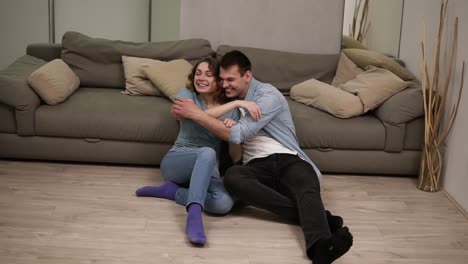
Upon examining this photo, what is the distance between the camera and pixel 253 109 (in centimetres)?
372

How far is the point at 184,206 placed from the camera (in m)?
3.86

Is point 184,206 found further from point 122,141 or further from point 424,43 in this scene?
point 424,43

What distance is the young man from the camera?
140 inches

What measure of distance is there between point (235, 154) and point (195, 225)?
2.23ft

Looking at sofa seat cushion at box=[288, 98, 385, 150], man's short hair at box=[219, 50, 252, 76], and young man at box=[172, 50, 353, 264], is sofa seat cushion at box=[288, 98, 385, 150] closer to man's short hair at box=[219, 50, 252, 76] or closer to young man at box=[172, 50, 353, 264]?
young man at box=[172, 50, 353, 264]

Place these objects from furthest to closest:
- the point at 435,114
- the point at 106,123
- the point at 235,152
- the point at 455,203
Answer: the point at 106,123
the point at 435,114
the point at 455,203
the point at 235,152

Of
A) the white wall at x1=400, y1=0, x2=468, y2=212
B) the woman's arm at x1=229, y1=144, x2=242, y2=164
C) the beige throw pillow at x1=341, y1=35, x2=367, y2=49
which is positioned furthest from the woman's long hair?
the beige throw pillow at x1=341, y1=35, x2=367, y2=49

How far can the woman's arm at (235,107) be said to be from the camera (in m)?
3.72

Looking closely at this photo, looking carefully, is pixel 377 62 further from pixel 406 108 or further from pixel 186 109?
pixel 186 109

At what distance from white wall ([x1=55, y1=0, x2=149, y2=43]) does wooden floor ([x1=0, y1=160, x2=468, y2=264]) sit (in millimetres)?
2146

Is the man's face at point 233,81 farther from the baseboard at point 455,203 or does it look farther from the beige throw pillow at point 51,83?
the baseboard at point 455,203

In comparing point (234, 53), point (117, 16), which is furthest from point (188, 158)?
point (117, 16)

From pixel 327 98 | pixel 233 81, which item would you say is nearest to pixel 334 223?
pixel 233 81

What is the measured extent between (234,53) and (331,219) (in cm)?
104
